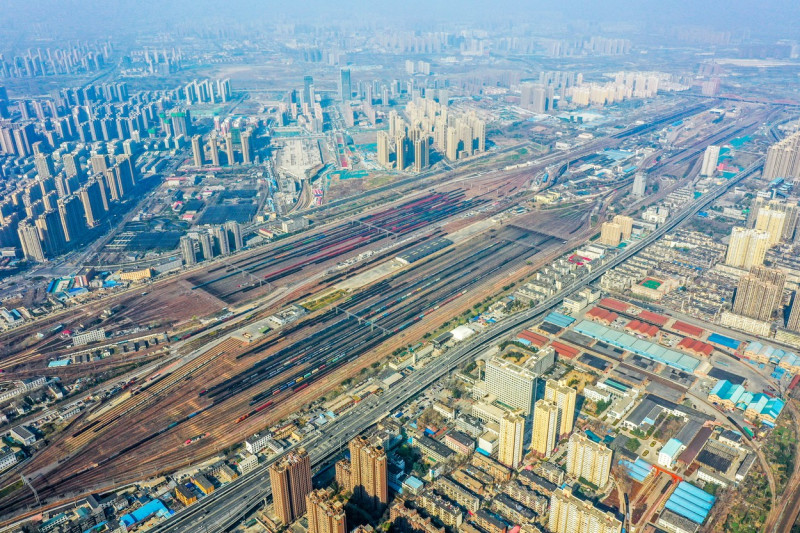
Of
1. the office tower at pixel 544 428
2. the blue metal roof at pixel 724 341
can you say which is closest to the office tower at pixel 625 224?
the blue metal roof at pixel 724 341

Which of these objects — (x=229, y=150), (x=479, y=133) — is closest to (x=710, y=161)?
(x=479, y=133)

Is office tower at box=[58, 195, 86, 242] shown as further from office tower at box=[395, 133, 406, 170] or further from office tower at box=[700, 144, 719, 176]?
office tower at box=[700, 144, 719, 176]

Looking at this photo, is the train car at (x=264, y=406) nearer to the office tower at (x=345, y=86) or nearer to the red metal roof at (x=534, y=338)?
the red metal roof at (x=534, y=338)

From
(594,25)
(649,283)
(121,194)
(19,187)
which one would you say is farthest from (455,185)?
(594,25)

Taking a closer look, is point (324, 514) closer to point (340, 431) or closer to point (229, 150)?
point (340, 431)

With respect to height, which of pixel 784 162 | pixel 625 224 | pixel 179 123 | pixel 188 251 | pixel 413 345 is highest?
pixel 179 123

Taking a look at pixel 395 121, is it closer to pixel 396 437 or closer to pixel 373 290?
pixel 373 290
